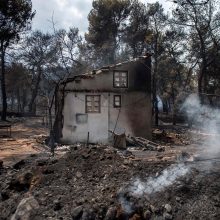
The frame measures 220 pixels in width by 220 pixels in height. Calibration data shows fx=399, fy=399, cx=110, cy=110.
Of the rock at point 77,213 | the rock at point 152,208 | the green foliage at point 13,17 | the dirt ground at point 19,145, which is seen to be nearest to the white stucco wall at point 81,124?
the dirt ground at point 19,145

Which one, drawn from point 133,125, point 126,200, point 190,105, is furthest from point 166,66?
point 126,200

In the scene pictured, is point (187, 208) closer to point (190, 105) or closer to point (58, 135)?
point (58, 135)

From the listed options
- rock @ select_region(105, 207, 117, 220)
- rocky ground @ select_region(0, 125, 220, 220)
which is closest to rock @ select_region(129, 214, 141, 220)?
rocky ground @ select_region(0, 125, 220, 220)

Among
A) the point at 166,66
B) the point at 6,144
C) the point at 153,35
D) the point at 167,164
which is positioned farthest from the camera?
the point at 166,66

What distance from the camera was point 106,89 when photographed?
2648cm

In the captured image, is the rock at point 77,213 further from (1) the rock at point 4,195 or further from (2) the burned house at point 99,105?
(2) the burned house at point 99,105

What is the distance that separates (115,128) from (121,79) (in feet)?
11.0

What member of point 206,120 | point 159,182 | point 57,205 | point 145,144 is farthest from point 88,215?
point 206,120

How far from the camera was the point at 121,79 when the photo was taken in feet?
88.8

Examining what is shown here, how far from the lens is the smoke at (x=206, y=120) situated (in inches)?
926

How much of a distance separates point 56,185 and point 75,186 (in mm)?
656

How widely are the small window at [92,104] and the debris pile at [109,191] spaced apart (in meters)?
12.7

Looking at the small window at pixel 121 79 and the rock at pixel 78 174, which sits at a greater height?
the small window at pixel 121 79

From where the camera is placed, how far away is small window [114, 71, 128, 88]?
26906 mm
